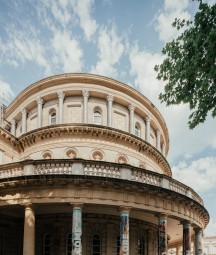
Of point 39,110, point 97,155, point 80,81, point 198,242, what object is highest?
point 80,81

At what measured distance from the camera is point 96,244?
27.8 meters

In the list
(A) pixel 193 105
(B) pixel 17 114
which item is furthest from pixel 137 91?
(A) pixel 193 105

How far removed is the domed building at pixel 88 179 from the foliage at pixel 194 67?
8.39 metres

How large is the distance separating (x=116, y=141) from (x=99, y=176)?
11.5 metres

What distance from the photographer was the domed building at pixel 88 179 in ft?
73.4

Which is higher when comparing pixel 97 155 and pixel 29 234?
pixel 97 155

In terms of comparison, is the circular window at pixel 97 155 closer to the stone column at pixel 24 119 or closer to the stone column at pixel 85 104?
the stone column at pixel 85 104

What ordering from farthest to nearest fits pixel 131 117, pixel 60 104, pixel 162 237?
pixel 131 117 → pixel 60 104 → pixel 162 237

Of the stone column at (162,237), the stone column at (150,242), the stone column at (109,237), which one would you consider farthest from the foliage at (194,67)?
the stone column at (150,242)

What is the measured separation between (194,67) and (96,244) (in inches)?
689

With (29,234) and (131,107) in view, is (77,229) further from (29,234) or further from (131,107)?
(131,107)

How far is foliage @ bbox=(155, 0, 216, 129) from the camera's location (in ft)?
48.1

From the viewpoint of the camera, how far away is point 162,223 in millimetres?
24297

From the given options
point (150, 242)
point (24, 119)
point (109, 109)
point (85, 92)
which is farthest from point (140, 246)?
point (24, 119)
